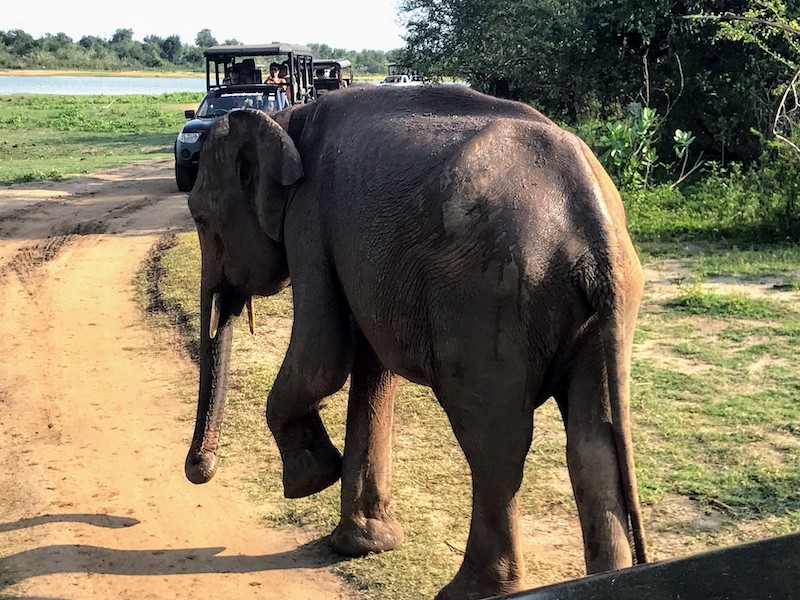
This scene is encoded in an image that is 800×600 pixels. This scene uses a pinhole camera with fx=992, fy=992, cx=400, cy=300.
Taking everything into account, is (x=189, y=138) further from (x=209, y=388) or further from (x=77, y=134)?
(x=77, y=134)

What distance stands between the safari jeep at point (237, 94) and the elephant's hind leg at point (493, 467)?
37.3 ft

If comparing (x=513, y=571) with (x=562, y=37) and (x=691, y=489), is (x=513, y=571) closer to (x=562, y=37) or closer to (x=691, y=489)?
(x=691, y=489)

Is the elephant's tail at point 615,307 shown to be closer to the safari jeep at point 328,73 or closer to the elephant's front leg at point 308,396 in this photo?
the elephant's front leg at point 308,396

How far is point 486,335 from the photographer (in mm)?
3068

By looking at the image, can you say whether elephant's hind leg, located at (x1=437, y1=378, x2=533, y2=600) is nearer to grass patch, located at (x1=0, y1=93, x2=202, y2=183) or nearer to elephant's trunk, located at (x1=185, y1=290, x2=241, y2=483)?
elephant's trunk, located at (x1=185, y1=290, x2=241, y2=483)

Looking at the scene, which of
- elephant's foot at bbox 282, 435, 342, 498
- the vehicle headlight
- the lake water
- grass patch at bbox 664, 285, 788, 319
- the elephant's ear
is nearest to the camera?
the elephant's ear

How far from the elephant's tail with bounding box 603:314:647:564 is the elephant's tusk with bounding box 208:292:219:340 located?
2.02 metres

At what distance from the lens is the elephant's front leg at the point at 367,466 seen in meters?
4.27

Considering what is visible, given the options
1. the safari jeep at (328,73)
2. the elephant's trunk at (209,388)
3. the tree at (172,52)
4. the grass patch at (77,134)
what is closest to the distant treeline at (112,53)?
the tree at (172,52)

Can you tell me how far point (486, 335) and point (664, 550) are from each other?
178 cm

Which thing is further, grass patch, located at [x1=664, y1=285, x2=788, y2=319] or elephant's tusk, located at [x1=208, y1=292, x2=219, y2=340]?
grass patch, located at [x1=664, y1=285, x2=788, y2=319]

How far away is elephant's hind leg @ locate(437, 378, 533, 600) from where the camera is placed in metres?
3.12

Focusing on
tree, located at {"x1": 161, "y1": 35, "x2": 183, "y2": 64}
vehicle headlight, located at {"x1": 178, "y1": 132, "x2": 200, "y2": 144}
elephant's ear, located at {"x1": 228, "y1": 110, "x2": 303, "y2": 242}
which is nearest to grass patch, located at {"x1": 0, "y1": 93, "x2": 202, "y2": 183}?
vehicle headlight, located at {"x1": 178, "y1": 132, "x2": 200, "y2": 144}

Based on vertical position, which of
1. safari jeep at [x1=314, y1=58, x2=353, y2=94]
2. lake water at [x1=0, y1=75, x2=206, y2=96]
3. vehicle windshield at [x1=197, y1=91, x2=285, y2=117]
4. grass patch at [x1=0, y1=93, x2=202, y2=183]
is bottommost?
grass patch at [x1=0, y1=93, x2=202, y2=183]
